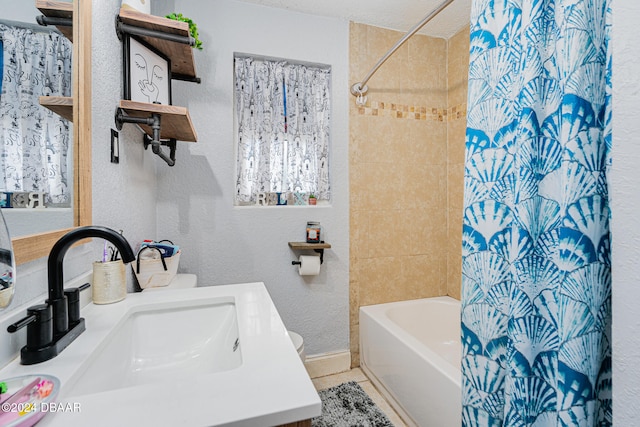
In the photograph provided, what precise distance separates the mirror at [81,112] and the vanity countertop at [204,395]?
333 millimetres

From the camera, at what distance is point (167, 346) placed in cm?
90

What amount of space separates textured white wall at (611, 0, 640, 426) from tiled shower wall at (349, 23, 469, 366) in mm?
1610

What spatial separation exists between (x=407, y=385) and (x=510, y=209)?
1.24 m

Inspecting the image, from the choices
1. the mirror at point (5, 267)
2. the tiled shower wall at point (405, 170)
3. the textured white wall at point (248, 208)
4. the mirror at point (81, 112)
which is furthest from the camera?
the tiled shower wall at point (405, 170)

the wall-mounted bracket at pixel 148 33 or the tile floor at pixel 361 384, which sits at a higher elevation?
the wall-mounted bracket at pixel 148 33

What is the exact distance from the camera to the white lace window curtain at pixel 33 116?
1.79ft

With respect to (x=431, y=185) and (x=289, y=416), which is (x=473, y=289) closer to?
(x=289, y=416)

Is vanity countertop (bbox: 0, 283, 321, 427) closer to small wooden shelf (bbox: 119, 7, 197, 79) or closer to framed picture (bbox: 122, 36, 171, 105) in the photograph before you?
framed picture (bbox: 122, 36, 171, 105)

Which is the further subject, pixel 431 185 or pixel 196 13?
pixel 431 185

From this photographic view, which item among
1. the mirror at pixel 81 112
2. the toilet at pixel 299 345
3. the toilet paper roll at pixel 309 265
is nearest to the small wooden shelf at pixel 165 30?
the mirror at pixel 81 112

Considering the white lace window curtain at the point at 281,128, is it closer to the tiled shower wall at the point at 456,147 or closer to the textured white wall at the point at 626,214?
the tiled shower wall at the point at 456,147

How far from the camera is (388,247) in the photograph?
2211 mm

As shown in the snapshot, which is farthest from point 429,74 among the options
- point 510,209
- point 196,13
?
point 510,209

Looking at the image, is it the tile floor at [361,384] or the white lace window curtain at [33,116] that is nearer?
the white lace window curtain at [33,116]
